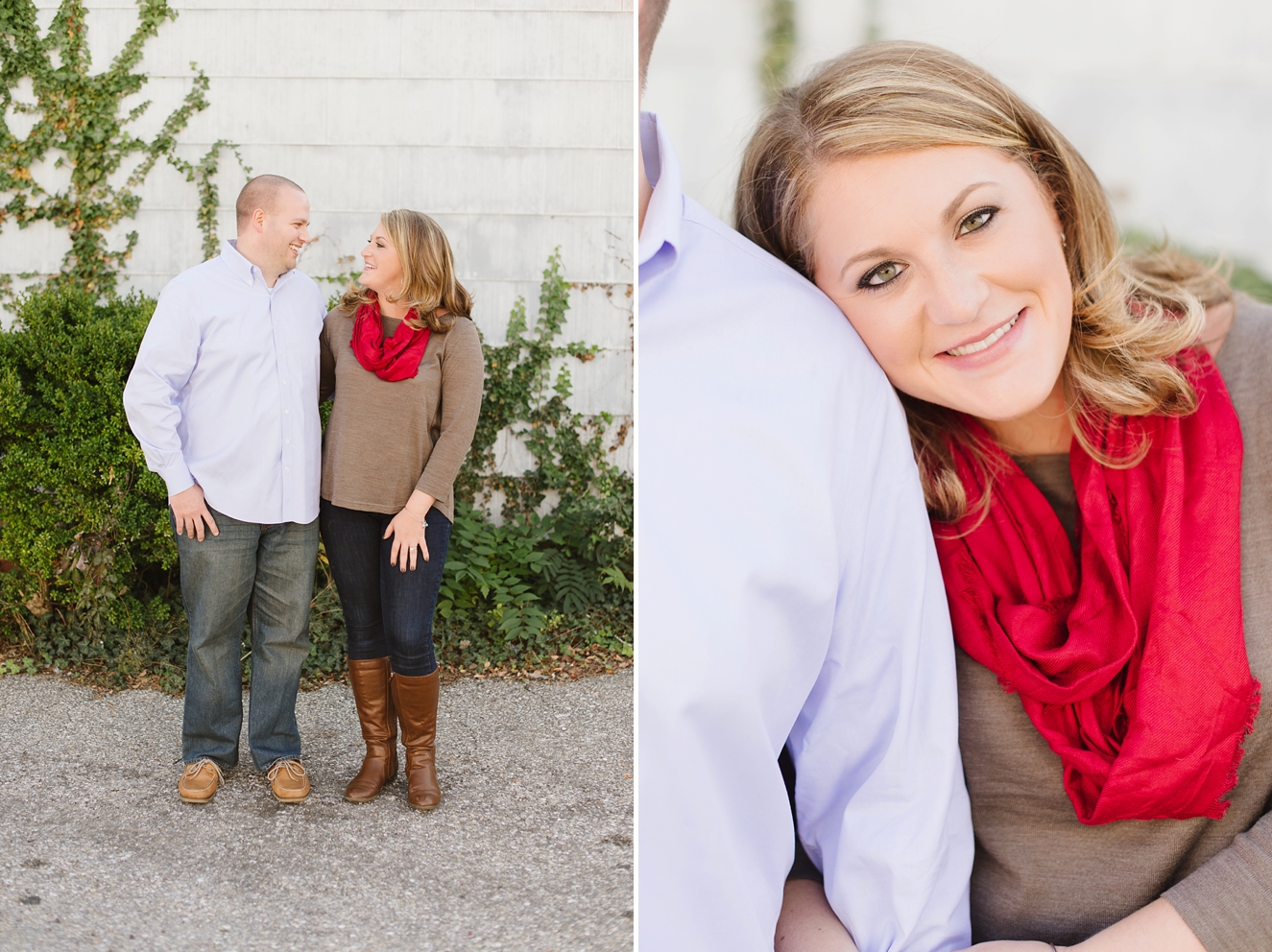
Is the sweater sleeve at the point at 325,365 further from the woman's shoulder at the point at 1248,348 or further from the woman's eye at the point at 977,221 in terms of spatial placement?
the woman's shoulder at the point at 1248,348

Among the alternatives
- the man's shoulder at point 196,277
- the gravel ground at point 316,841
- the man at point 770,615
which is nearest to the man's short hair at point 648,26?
the man at point 770,615

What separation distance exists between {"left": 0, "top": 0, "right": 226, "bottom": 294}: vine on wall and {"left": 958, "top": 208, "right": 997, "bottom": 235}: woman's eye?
3468mm

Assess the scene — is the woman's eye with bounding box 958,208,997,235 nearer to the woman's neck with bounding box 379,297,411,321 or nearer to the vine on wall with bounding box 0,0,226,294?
the woman's neck with bounding box 379,297,411,321

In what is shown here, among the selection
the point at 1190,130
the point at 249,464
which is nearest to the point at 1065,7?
the point at 1190,130

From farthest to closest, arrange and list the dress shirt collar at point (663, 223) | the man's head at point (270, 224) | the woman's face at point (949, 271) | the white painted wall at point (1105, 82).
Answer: the man's head at point (270, 224) < the white painted wall at point (1105, 82) < the woman's face at point (949, 271) < the dress shirt collar at point (663, 223)

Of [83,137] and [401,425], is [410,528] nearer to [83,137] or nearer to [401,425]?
[401,425]

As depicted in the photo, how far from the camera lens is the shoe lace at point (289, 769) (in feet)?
8.95

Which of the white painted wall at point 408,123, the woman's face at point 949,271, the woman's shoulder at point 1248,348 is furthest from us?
the white painted wall at point 408,123

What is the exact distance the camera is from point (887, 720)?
3.99ft

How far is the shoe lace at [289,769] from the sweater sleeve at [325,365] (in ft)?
3.27

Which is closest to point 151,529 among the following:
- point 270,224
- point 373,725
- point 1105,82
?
point 373,725

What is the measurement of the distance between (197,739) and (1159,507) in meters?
2.48

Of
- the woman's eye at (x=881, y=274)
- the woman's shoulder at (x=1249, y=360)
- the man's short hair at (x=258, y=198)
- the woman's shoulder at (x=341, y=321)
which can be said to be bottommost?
the woman's shoulder at (x=1249, y=360)

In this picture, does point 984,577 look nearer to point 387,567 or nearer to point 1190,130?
point 387,567
